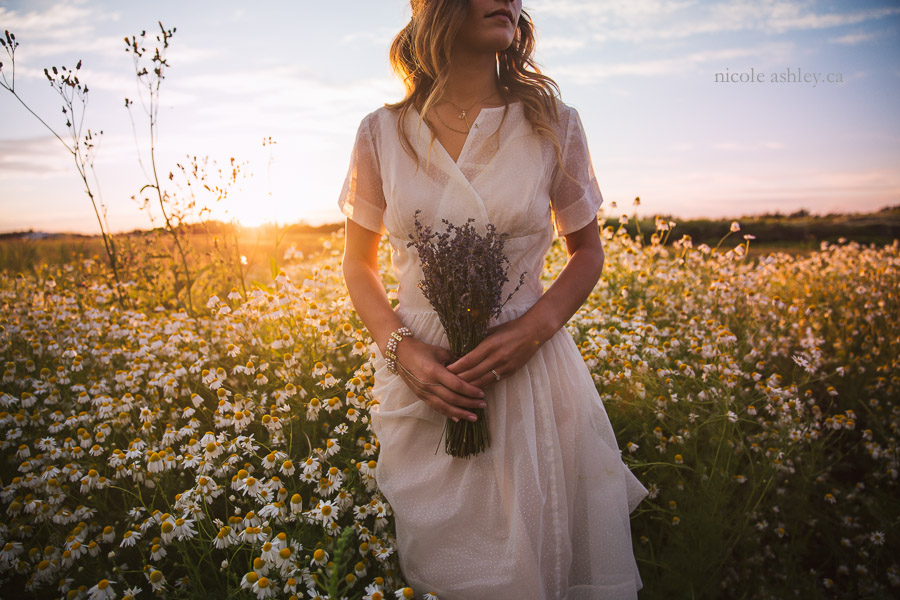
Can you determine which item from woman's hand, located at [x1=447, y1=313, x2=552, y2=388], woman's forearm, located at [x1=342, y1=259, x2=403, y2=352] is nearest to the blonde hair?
woman's forearm, located at [x1=342, y1=259, x2=403, y2=352]

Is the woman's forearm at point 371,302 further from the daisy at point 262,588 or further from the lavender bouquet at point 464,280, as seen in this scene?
the daisy at point 262,588

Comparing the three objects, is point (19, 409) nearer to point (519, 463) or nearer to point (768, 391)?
point (519, 463)

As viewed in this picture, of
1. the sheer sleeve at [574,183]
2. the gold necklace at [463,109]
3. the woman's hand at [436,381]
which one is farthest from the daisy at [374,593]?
the gold necklace at [463,109]

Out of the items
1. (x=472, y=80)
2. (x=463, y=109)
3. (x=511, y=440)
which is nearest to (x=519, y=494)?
(x=511, y=440)

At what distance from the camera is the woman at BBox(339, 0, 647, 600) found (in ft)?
5.65

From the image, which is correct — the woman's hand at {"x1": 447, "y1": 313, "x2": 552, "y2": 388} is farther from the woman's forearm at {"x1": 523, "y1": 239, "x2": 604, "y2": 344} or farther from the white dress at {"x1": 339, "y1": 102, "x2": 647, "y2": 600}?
the white dress at {"x1": 339, "y1": 102, "x2": 647, "y2": 600}

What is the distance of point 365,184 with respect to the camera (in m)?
2.08

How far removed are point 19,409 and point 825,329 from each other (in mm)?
6405

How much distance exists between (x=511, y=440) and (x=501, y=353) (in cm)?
38

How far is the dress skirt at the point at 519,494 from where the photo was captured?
1.72m

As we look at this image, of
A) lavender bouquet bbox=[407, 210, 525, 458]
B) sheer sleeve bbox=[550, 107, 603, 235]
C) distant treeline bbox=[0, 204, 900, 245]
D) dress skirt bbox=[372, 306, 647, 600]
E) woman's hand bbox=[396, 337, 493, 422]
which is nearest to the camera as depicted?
lavender bouquet bbox=[407, 210, 525, 458]

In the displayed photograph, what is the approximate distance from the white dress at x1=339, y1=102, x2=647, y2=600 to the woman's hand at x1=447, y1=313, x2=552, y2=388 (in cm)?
17

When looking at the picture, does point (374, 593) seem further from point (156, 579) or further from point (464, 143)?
point (464, 143)

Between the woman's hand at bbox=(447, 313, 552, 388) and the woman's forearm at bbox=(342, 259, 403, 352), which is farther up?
the woman's forearm at bbox=(342, 259, 403, 352)
